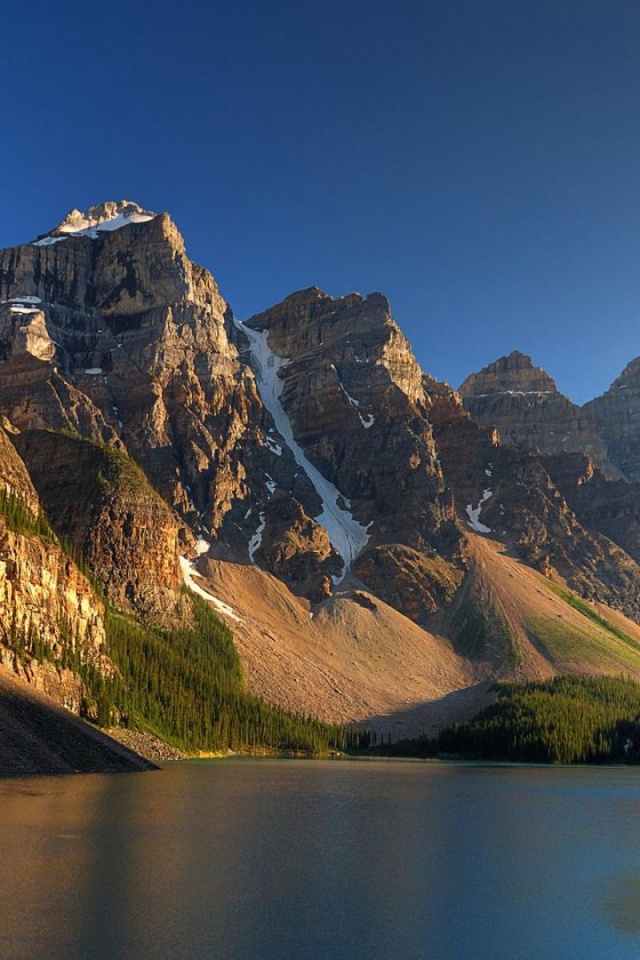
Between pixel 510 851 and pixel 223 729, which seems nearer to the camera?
pixel 510 851

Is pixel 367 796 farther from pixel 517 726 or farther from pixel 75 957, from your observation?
pixel 517 726

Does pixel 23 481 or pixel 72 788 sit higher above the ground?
pixel 23 481

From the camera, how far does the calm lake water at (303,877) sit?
31500mm

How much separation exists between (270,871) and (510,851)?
17091 millimetres

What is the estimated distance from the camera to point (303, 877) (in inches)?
1657

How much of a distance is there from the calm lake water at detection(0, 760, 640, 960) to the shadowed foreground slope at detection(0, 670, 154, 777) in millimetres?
4447

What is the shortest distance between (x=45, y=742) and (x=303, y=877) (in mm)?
49944

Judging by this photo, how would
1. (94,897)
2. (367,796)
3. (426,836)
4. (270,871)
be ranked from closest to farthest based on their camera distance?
(94,897)
(270,871)
(426,836)
(367,796)

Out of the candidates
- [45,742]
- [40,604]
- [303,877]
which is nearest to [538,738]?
[40,604]

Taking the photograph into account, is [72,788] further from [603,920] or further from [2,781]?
[603,920]

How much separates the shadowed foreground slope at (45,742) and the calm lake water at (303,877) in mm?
4447

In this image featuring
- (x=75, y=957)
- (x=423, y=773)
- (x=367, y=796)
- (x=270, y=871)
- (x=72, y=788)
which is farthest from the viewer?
(x=423, y=773)

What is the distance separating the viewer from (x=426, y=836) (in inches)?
2253

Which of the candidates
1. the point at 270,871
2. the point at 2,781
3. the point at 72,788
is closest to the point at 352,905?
the point at 270,871
